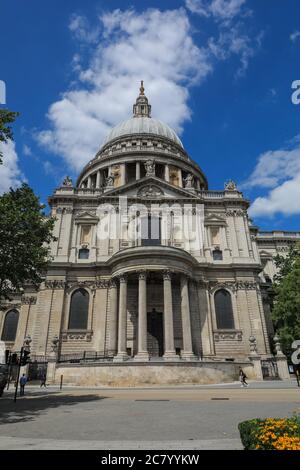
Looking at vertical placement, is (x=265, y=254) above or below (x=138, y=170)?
below

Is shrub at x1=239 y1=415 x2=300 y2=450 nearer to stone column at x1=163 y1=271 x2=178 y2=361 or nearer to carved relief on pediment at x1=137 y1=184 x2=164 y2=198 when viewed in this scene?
stone column at x1=163 y1=271 x2=178 y2=361

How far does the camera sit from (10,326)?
129ft

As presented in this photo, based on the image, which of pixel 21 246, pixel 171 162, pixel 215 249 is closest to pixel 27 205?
pixel 21 246

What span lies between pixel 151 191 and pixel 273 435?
3645cm

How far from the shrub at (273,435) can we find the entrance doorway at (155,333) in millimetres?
27888

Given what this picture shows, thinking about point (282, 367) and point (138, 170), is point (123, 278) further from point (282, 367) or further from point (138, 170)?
point (138, 170)

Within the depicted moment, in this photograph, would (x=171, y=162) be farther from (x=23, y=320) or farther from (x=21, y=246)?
(x=21, y=246)

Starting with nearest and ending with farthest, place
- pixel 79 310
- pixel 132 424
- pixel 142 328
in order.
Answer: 1. pixel 132 424
2. pixel 142 328
3. pixel 79 310

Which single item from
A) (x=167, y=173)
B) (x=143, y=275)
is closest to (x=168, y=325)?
(x=143, y=275)

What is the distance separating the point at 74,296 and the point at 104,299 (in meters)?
3.55

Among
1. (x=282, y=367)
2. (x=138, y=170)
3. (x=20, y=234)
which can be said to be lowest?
(x=282, y=367)

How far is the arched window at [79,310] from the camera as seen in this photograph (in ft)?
112

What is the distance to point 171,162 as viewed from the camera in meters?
53.3

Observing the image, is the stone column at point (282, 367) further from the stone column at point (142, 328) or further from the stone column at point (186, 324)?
the stone column at point (142, 328)
